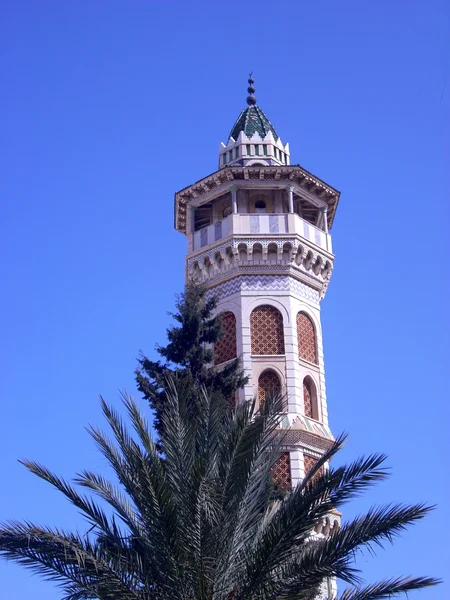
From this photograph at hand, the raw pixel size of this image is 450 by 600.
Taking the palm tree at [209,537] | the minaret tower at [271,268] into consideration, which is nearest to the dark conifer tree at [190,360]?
the minaret tower at [271,268]

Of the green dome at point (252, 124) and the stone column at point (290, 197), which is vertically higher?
the green dome at point (252, 124)

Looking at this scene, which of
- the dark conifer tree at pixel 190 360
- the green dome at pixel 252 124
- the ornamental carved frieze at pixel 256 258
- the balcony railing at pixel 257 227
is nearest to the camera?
the dark conifer tree at pixel 190 360

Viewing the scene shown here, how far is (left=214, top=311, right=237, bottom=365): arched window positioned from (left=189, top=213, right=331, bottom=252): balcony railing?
7.67 ft

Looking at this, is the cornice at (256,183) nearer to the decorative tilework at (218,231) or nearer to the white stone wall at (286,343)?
the decorative tilework at (218,231)

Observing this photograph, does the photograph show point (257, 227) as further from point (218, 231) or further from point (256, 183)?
point (256, 183)

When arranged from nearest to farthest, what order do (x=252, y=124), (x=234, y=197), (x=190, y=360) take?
(x=190, y=360) < (x=234, y=197) < (x=252, y=124)

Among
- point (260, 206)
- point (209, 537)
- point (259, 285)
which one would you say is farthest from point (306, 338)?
point (209, 537)

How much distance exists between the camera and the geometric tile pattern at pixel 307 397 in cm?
2228

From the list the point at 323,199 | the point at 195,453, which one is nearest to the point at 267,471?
the point at 195,453

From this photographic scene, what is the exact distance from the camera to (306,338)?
23.3 m

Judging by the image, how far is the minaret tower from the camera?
21844 millimetres

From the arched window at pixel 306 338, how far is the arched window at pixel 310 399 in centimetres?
66

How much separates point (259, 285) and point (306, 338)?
186 centimetres

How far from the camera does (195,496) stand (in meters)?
9.66
